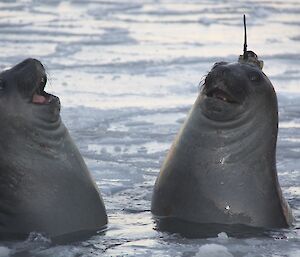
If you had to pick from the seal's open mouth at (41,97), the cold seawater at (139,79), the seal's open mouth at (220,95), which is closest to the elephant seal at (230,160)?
the seal's open mouth at (220,95)

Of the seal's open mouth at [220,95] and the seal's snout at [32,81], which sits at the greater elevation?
the seal's snout at [32,81]

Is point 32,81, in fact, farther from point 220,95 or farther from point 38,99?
point 220,95

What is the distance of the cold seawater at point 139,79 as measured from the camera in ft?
22.7

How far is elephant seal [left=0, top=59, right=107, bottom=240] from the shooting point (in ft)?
22.4

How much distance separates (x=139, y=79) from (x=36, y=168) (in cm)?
666

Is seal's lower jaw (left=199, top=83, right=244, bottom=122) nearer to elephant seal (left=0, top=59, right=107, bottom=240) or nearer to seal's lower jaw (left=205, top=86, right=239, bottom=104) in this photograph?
seal's lower jaw (left=205, top=86, right=239, bottom=104)

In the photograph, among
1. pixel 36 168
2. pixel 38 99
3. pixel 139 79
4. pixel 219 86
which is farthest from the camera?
pixel 139 79

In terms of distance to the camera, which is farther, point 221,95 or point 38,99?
point 221,95

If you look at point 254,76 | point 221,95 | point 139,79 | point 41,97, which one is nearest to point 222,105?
point 221,95

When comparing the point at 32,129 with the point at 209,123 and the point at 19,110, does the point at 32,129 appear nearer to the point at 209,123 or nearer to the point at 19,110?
the point at 19,110

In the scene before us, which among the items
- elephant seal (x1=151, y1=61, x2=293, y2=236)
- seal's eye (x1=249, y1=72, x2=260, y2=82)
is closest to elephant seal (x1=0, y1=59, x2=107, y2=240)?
elephant seal (x1=151, y1=61, x2=293, y2=236)

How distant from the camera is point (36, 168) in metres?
6.90

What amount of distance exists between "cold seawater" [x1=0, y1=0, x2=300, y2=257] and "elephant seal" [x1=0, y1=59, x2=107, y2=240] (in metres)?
0.16

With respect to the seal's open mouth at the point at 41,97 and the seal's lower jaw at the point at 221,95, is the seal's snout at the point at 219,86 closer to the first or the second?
the seal's lower jaw at the point at 221,95
